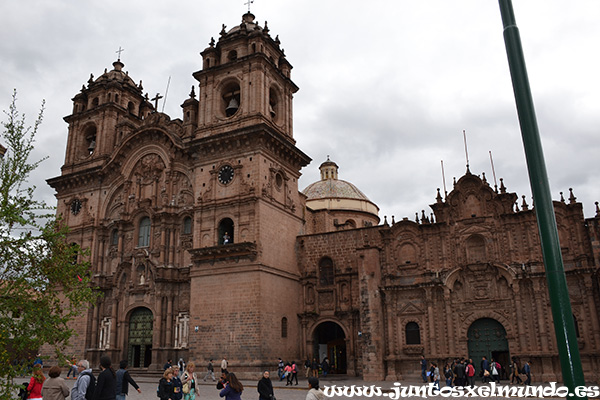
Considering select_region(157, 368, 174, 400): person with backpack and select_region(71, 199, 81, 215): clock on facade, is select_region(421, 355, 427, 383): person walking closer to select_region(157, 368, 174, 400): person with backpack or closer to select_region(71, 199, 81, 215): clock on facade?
select_region(157, 368, 174, 400): person with backpack

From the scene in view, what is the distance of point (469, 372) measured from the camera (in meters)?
23.4

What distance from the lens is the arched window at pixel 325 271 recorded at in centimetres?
3381

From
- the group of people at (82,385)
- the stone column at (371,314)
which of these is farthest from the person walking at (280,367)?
the group of people at (82,385)

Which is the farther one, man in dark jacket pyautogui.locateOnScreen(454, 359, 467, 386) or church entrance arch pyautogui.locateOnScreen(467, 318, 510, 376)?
church entrance arch pyautogui.locateOnScreen(467, 318, 510, 376)

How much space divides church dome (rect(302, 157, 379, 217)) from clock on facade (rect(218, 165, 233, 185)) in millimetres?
15882

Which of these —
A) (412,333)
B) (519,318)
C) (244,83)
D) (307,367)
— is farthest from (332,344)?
(244,83)

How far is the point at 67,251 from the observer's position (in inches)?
408

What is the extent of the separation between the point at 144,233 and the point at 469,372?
23638 mm

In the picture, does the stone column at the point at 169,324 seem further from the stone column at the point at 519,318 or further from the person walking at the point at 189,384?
the person walking at the point at 189,384

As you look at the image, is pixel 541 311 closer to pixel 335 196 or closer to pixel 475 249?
pixel 475 249

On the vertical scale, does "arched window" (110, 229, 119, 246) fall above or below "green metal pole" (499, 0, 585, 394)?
above

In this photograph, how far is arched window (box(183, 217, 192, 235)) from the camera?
116 feet

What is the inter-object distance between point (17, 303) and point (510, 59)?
8.99m

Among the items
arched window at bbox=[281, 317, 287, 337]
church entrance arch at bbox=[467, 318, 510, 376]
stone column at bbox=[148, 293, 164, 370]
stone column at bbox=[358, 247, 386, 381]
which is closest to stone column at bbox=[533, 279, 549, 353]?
church entrance arch at bbox=[467, 318, 510, 376]
